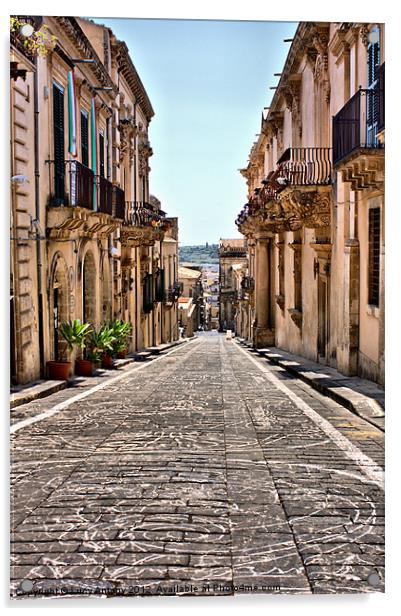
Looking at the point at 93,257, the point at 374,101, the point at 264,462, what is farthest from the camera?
the point at 93,257

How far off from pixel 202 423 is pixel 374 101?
3.58 metres

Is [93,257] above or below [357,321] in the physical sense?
above

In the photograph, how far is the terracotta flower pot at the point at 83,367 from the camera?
8890mm

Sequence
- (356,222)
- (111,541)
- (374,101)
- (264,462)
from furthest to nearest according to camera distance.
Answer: (356,222) < (374,101) < (264,462) < (111,541)

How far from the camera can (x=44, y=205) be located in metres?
9.51

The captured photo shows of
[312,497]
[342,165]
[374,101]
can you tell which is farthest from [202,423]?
[342,165]

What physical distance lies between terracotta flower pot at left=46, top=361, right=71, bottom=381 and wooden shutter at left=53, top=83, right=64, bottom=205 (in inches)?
78.4

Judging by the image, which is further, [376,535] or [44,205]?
[44,205]

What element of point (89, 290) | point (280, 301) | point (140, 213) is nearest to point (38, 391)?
point (89, 290)

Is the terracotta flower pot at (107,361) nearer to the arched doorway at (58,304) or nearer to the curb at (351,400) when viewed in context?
the arched doorway at (58,304)

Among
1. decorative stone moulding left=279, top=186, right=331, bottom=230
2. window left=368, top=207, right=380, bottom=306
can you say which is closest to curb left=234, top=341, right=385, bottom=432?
window left=368, top=207, right=380, bottom=306

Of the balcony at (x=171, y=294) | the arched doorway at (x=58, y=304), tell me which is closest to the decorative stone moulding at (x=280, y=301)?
the arched doorway at (x=58, y=304)

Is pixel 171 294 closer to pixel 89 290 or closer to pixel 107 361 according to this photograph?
pixel 107 361

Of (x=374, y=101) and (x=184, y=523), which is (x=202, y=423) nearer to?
(x=184, y=523)
